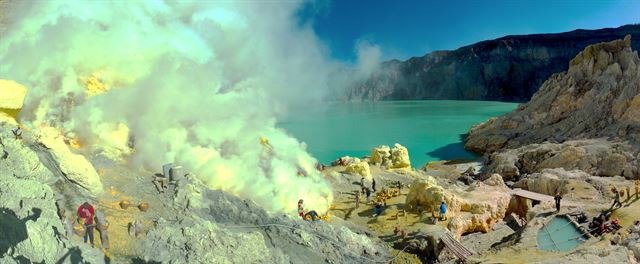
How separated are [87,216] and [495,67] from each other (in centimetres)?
15547

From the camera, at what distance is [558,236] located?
16.4 meters

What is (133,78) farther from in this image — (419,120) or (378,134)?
(419,120)

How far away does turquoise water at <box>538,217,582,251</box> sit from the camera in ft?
50.7

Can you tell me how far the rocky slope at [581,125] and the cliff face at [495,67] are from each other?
95.0 m

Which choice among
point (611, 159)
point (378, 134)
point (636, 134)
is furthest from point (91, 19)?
point (378, 134)

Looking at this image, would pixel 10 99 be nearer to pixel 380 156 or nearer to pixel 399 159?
pixel 380 156

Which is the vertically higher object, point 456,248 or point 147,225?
point 147,225

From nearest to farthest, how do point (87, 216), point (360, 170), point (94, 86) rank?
1. point (87, 216)
2. point (94, 86)
3. point (360, 170)

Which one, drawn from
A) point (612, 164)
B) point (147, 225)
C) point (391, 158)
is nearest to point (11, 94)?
point (147, 225)

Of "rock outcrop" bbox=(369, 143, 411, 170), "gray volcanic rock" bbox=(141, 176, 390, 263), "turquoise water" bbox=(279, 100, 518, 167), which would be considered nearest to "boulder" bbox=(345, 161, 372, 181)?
"rock outcrop" bbox=(369, 143, 411, 170)

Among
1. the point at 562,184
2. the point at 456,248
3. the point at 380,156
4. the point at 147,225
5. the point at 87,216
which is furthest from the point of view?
the point at 380,156

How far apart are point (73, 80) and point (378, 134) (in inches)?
2313

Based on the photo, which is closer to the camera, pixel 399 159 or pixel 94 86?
pixel 94 86

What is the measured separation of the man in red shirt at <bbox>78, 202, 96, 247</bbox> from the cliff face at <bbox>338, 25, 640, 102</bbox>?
144441mm
